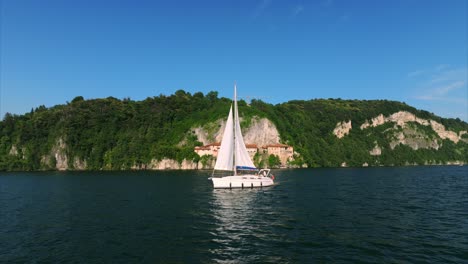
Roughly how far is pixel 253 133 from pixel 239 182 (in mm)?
95439

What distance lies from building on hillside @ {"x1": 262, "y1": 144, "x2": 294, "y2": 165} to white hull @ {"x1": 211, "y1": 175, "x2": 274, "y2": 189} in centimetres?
8468

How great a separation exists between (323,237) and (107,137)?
524 ft

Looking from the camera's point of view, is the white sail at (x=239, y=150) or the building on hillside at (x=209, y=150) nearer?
the white sail at (x=239, y=150)

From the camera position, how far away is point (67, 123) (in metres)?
161

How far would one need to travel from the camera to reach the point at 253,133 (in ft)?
500

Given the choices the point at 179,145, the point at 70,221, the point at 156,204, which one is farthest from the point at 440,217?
the point at 179,145

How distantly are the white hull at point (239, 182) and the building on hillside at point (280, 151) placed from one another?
278 ft

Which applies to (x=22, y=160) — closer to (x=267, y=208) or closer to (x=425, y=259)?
(x=267, y=208)

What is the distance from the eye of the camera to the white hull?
187ft

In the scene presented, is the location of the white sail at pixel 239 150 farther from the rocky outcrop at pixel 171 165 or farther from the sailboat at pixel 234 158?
the rocky outcrop at pixel 171 165

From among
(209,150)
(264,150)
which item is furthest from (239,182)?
(264,150)

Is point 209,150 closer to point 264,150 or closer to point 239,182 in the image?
point 264,150

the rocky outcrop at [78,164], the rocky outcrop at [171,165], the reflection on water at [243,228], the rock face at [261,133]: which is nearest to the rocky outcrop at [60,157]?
the rocky outcrop at [78,164]

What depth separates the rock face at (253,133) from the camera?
15212 cm
